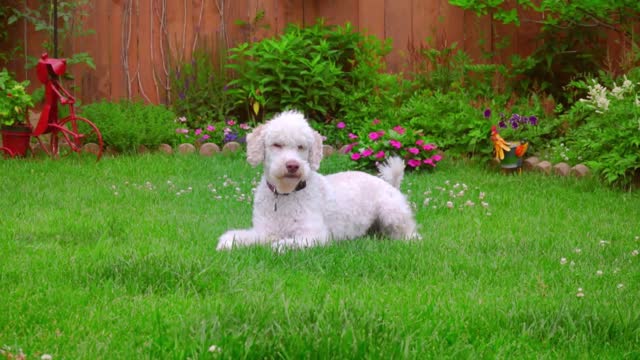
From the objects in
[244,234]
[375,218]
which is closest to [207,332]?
[244,234]

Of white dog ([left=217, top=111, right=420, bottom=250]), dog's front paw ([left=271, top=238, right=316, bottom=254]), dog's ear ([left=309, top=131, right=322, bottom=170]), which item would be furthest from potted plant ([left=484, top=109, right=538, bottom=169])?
dog's front paw ([left=271, top=238, right=316, bottom=254])

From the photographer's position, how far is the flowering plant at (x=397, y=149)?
7.75 metres

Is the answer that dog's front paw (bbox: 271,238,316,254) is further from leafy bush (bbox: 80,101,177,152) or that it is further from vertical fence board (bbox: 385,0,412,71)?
vertical fence board (bbox: 385,0,412,71)

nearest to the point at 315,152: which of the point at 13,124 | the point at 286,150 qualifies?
the point at 286,150

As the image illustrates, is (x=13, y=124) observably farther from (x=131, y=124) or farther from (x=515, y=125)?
(x=515, y=125)

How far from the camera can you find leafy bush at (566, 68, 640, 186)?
6.77 m

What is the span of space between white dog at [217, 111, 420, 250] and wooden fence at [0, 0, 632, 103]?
207 inches

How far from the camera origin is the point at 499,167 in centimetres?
791

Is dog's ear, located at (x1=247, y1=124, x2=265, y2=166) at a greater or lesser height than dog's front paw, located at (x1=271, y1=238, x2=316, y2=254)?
greater

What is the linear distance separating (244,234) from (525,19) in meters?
6.05

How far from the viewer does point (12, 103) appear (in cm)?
810

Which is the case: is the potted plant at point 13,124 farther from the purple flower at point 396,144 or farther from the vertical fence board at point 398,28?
the vertical fence board at point 398,28

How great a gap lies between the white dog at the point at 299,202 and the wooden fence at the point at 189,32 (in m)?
5.25

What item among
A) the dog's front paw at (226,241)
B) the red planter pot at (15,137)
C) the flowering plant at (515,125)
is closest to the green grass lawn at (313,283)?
the dog's front paw at (226,241)
